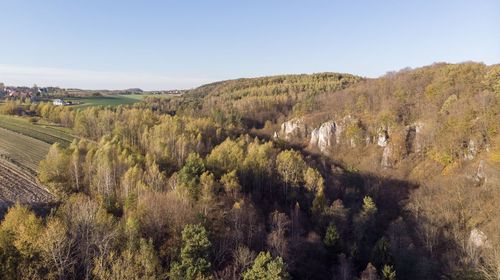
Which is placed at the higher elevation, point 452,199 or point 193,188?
point 193,188

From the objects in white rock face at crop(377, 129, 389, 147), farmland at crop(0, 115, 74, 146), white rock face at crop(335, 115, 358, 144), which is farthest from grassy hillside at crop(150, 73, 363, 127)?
farmland at crop(0, 115, 74, 146)

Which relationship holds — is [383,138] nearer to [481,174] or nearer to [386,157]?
[386,157]

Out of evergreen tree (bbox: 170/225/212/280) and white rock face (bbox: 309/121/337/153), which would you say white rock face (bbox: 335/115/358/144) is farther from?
evergreen tree (bbox: 170/225/212/280)

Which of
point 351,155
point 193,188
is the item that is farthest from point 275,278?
point 351,155

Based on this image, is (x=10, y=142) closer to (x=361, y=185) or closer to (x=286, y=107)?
(x=361, y=185)

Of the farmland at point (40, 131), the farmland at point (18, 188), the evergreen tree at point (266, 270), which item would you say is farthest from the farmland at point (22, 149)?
the evergreen tree at point (266, 270)

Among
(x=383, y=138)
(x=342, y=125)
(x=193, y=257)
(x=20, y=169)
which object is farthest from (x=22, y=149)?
(x=342, y=125)

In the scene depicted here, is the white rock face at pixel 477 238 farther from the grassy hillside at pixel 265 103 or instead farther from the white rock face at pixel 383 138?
the grassy hillside at pixel 265 103
